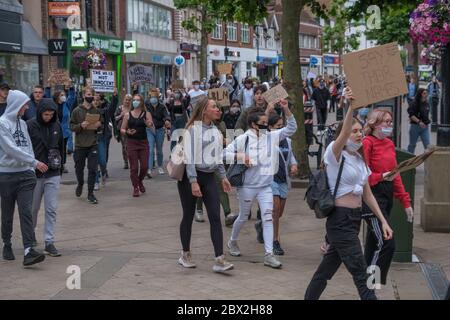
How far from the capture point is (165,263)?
8.15 meters

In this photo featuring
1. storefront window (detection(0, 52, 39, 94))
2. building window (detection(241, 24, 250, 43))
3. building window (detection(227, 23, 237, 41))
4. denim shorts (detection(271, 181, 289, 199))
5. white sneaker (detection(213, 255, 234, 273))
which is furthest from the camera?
building window (detection(241, 24, 250, 43))

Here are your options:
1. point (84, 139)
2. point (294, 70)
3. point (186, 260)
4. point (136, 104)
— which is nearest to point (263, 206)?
point (186, 260)

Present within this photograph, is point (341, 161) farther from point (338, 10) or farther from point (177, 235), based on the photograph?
point (338, 10)

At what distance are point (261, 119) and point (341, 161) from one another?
218 centimetres

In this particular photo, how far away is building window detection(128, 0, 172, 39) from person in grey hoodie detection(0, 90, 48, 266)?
118 ft

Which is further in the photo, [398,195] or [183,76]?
[183,76]

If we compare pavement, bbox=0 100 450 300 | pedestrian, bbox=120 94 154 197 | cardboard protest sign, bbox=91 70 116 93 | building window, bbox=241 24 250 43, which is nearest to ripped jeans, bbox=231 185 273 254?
pavement, bbox=0 100 450 300

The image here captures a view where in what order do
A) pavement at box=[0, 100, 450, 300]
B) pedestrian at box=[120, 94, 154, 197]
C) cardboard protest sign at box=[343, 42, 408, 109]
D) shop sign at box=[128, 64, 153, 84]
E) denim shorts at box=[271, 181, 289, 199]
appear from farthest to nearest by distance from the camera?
shop sign at box=[128, 64, 153, 84], pedestrian at box=[120, 94, 154, 197], denim shorts at box=[271, 181, 289, 199], pavement at box=[0, 100, 450, 300], cardboard protest sign at box=[343, 42, 408, 109]

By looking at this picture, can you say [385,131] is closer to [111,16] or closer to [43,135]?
[43,135]

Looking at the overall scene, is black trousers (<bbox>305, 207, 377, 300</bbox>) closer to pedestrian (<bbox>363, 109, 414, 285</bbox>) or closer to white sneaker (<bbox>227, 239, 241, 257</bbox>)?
pedestrian (<bbox>363, 109, 414, 285</bbox>)

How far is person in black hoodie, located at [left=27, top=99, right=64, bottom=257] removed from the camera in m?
8.47

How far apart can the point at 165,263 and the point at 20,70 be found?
21695mm

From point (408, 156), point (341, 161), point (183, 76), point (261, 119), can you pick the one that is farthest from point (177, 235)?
point (183, 76)

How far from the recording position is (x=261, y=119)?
26.5ft
